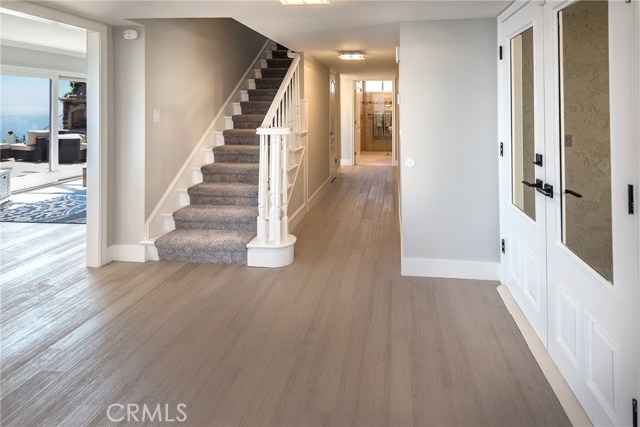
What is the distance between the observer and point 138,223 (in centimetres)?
458

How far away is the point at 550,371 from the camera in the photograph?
8.00ft

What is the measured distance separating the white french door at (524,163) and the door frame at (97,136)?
10.8 feet

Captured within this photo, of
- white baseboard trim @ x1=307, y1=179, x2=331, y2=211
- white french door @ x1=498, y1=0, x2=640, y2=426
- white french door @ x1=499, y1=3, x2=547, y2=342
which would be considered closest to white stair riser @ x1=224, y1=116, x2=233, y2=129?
white baseboard trim @ x1=307, y1=179, x2=331, y2=211

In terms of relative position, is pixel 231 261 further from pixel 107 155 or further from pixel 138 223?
pixel 107 155

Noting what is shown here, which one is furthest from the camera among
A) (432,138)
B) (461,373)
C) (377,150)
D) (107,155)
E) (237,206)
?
(377,150)

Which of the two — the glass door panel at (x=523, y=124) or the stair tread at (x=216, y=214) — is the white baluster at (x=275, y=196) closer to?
the stair tread at (x=216, y=214)

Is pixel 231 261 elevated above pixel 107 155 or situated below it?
below

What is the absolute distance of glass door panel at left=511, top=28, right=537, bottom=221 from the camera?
9.77ft

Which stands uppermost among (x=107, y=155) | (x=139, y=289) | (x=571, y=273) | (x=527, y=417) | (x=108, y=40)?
(x=108, y=40)

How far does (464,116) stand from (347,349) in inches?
87.0

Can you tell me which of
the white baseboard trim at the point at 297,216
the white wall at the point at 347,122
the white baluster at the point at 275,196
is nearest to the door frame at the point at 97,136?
the white baluster at the point at 275,196

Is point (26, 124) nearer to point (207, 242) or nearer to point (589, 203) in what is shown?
point (207, 242)

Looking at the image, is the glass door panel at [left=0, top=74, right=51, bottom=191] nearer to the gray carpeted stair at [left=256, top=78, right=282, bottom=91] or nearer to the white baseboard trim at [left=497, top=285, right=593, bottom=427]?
the gray carpeted stair at [left=256, top=78, right=282, bottom=91]

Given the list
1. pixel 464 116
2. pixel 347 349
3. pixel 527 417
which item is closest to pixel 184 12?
pixel 464 116
